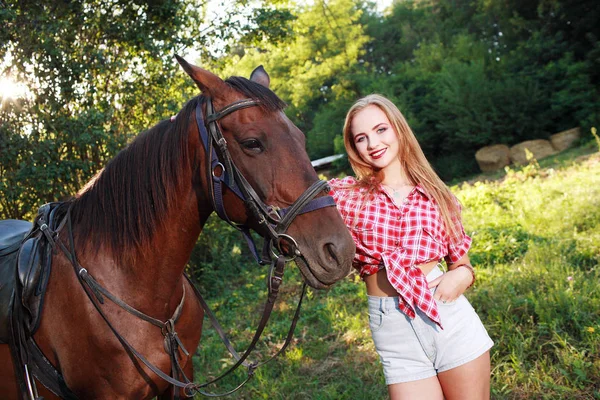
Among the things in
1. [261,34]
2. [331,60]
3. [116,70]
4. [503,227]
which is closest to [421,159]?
[503,227]

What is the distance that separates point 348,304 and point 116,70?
456 cm

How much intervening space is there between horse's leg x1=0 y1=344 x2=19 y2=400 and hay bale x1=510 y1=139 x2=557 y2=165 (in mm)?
14617

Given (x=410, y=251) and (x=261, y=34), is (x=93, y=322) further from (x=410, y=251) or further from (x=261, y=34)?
(x=261, y=34)

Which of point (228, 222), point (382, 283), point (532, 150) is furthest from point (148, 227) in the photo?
point (532, 150)

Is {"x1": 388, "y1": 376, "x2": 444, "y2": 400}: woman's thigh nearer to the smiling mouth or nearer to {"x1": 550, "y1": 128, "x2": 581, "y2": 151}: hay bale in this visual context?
the smiling mouth

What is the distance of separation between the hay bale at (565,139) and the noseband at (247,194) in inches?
596

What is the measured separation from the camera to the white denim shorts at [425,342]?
1724mm

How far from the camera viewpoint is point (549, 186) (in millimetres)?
6781

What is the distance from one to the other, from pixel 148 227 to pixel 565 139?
51.0ft

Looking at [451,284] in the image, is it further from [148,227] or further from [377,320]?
[148,227]

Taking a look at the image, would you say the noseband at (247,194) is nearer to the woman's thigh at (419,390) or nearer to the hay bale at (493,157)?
the woman's thigh at (419,390)

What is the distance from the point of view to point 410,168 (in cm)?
201

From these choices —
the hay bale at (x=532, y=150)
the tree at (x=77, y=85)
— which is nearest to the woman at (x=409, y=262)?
the tree at (x=77, y=85)

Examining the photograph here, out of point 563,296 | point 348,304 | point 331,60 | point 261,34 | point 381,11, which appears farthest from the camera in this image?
point 381,11
